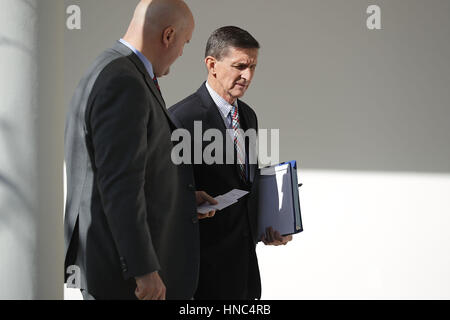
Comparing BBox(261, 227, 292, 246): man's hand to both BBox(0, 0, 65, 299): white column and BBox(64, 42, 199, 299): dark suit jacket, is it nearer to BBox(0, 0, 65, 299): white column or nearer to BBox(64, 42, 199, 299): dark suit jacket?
BBox(64, 42, 199, 299): dark suit jacket

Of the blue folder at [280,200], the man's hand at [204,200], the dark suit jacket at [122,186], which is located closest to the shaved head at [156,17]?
the dark suit jacket at [122,186]

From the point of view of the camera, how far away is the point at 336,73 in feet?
15.1

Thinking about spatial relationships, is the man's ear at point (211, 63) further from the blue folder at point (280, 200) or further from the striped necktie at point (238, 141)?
the blue folder at point (280, 200)

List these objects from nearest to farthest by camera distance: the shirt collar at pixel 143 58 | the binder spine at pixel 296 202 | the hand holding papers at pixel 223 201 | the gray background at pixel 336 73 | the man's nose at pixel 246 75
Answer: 1. the shirt collar at pixel 143 58
2. the hand holding papers at pixel 223 201
3. the binder spine at pixel 296 202
4. the man's nose at pixel 246 75
5. the gray background at pixel 336 73

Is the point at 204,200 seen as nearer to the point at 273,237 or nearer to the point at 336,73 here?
the point at 273,237

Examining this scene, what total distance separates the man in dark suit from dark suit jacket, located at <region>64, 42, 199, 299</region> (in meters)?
0.53

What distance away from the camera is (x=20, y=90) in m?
1.70

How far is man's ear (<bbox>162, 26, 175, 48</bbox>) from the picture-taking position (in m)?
2.04

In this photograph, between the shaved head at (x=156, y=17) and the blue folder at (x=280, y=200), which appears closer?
the shaved head at (x=156, y=17)

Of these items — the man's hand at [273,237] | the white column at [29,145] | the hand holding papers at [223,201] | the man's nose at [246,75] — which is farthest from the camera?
the man's nose at [246,75]

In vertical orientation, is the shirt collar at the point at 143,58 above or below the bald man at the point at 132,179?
above

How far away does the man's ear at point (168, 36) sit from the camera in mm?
2043

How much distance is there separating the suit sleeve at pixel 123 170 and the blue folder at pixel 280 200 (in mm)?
950

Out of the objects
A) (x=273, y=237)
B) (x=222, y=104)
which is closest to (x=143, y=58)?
(x=222, y=104)
